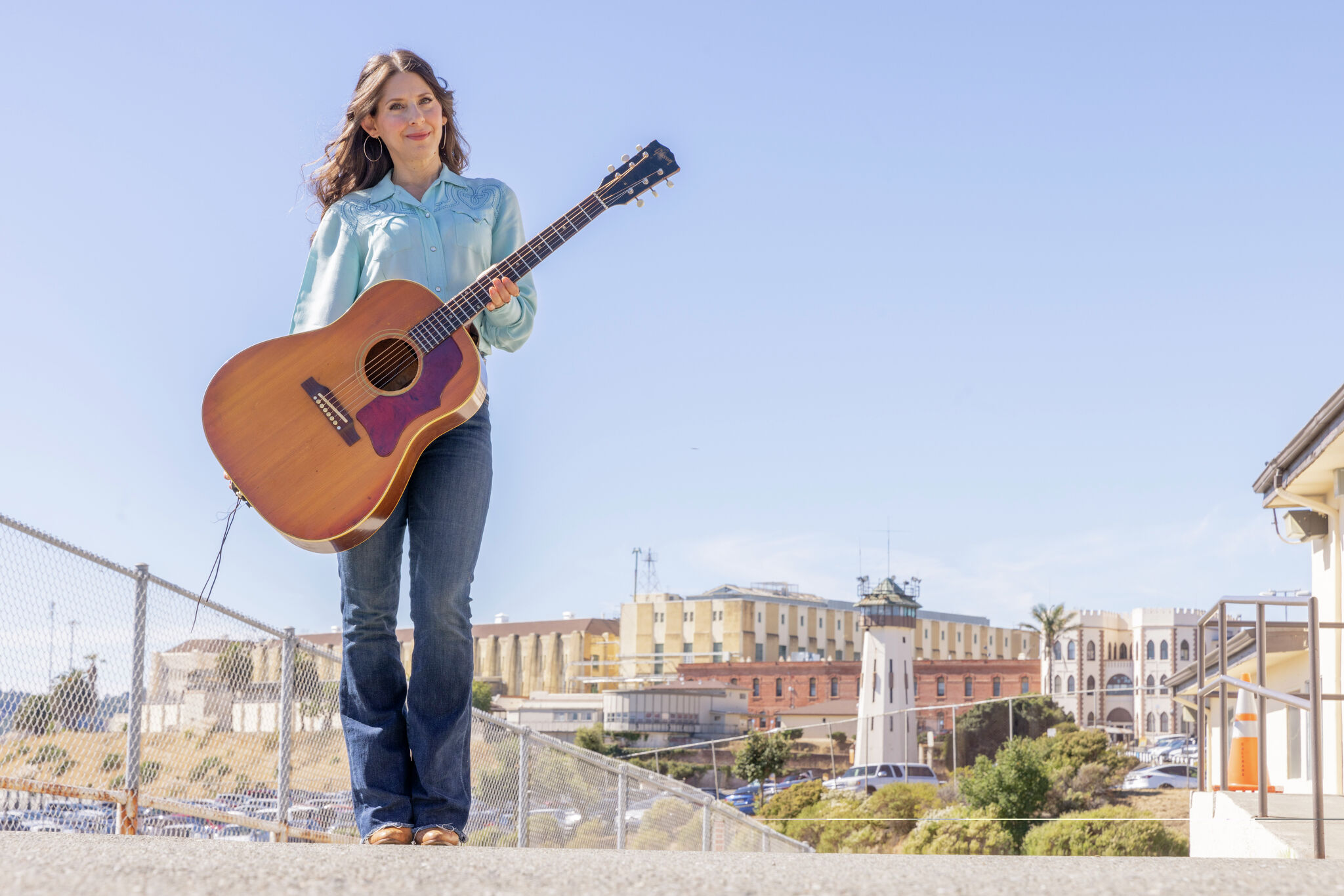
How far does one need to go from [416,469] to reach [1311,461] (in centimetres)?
702

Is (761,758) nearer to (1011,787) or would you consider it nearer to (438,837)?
(1011,787)

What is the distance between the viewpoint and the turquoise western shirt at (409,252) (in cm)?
315

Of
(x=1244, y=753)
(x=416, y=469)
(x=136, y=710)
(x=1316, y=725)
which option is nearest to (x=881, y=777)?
(x=1244, y=753)

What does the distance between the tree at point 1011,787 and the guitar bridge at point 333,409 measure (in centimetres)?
3923

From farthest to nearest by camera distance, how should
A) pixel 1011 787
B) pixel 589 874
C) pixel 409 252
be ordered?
pixel 1011 787 < pixel 409 252 < pixel 589 874

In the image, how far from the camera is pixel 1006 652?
110062mm

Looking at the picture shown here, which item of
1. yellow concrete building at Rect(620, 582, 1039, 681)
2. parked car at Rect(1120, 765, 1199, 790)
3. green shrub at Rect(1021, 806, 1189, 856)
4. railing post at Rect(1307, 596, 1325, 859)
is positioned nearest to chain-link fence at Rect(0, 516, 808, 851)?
railing post at Rect(1307, 596, 1325, 859)

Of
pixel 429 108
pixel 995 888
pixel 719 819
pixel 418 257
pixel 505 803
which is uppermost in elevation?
pixel 429 108

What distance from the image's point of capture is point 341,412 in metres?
2.97

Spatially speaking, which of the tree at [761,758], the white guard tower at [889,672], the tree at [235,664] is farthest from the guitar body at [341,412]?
the white guard tower at [889,672]

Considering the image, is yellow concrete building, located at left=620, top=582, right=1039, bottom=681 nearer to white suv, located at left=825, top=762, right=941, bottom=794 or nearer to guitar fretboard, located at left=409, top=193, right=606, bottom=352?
white suv, located at left=825, top=762, right=941, bottom=794

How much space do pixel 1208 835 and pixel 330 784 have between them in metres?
3.74

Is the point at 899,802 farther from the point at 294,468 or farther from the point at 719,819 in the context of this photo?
the point at 294,468

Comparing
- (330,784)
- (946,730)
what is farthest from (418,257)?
(946,730)
